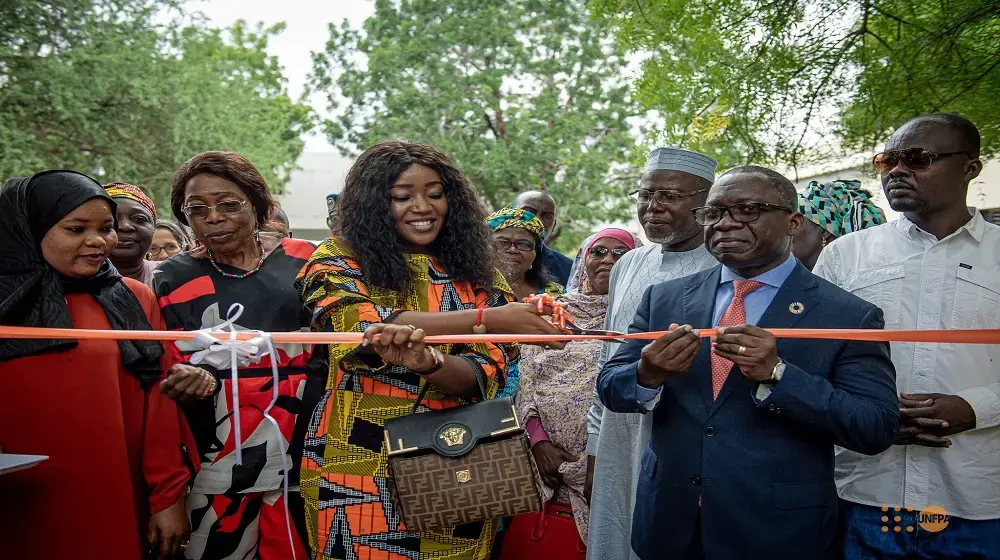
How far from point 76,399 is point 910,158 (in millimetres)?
3817

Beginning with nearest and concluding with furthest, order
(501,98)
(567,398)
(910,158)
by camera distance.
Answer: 1. (910,158)
2. (567,398)
3. (501,98)

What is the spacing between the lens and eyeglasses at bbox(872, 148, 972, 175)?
379 centimetres

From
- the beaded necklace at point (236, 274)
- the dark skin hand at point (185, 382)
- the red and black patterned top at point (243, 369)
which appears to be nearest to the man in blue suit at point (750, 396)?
the red and black patterned top at point (243, 369)

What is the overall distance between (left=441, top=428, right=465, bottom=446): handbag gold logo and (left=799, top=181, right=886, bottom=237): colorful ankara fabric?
3.06 meters

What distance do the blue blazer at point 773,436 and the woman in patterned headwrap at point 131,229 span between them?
3.19m

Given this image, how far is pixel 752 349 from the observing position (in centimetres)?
300

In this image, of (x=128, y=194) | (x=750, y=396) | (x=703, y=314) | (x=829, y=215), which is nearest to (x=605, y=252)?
(x=829, y=215)

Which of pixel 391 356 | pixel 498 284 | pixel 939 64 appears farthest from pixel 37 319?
pixel 939 64

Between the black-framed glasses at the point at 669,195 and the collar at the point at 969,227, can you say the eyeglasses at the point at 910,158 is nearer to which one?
the collar at the point at 969,227

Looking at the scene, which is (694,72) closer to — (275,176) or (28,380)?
(28,380)

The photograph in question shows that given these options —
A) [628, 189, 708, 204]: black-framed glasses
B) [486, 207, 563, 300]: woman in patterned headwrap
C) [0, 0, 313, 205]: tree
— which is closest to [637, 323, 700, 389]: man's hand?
[628, 189, 708, 204]: black-framed glasses

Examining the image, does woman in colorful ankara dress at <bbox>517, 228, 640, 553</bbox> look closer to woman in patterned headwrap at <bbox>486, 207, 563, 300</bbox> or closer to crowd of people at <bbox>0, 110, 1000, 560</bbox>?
crowd of people at <bbox>0, 110, 1000, 560</bbox>

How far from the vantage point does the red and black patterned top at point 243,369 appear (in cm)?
393

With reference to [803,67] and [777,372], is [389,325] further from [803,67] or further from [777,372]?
[803,67]
